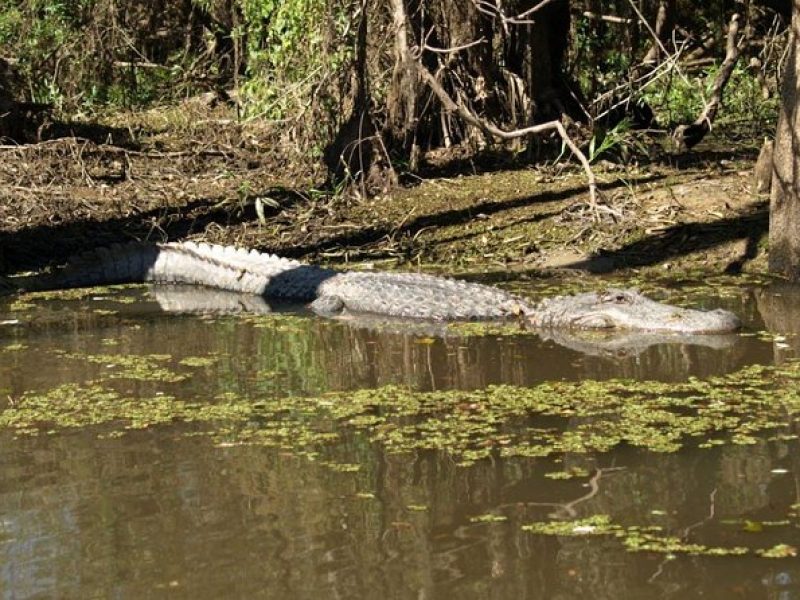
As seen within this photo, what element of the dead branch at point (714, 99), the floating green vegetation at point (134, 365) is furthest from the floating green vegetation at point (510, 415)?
the dead branch at point (714, 99)

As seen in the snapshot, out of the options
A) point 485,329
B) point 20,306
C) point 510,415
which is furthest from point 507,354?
point 20,306

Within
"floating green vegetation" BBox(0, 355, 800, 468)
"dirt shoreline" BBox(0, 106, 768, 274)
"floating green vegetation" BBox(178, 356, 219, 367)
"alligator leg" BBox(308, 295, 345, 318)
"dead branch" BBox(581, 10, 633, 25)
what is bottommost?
"floating green vegetation" BBox(0, 355, 800, 468)

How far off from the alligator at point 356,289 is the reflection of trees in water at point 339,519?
96.0 inches

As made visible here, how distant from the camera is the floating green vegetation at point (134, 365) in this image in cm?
626

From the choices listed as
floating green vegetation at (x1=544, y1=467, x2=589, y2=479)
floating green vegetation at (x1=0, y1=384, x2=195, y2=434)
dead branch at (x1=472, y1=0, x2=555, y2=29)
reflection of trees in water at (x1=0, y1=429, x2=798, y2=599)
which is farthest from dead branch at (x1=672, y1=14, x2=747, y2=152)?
floating green vegetation at (x1=544, y1=467, x2=589, y2=479)

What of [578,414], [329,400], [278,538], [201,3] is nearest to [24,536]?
[278,538]

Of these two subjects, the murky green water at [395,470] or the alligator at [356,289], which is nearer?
the murky green water at [395,470]

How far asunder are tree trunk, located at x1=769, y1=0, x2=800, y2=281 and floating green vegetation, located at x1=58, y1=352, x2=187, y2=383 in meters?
3.92

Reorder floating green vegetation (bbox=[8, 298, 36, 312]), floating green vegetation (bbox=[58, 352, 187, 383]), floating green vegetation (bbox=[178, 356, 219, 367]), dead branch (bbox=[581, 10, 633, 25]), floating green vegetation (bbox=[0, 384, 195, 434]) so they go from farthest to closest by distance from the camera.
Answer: dead branch (bbox=[581, 10, 633, 25]) < floating green vegetation (bbox=[8, 298, 36, 312]) < floating green vegetation (bbox=[178, 356, 219, 367]) < floating green vegetation (bbox=[58, 352, 187, 383]) < floating green vegetation (bbox=[0, 384, 195, 434])

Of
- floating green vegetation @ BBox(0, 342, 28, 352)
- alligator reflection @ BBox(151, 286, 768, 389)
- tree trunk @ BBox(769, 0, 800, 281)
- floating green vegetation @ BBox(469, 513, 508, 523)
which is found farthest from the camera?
tree trunk @ BBox(769, 0, 800, 281)

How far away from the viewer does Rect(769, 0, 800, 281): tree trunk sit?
820cm

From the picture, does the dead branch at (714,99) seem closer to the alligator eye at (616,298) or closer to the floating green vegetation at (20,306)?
the alligator eye at (616,298)

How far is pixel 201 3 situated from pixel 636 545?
12.4 metres

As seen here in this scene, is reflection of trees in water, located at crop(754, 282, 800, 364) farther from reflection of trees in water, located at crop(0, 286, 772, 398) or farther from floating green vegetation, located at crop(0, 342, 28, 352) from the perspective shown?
floating green vegetation, located at crop(0, 342, 28, 352)
